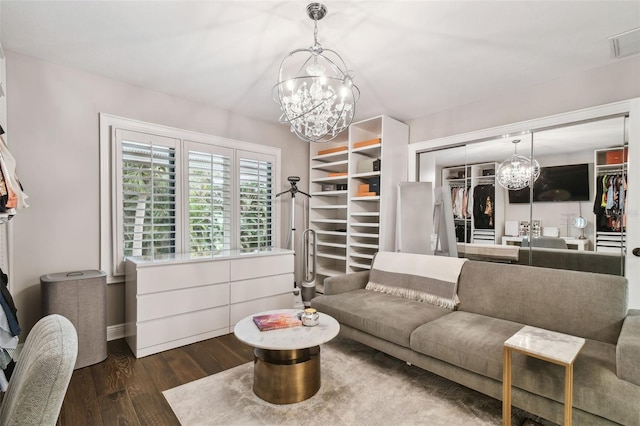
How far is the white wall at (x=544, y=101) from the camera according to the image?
255 cm

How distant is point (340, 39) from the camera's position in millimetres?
2268

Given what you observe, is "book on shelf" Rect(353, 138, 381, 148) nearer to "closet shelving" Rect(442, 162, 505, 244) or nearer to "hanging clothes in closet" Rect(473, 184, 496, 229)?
"closet shelving" Rect(442, 162, 505, 244)

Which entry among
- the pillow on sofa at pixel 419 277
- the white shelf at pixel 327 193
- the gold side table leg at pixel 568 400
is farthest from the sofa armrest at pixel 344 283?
the gold side table leg at pixel 568 400

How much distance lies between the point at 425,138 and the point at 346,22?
2188 millimetres

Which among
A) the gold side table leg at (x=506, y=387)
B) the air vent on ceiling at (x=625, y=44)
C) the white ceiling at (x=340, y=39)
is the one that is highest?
the white ceiling at (x=340, y=39)

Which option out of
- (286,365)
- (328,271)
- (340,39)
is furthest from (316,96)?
(328,271)

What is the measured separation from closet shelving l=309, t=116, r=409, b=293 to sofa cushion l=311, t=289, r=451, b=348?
963 mm

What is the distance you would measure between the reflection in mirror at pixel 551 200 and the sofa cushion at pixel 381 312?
44.7 inches

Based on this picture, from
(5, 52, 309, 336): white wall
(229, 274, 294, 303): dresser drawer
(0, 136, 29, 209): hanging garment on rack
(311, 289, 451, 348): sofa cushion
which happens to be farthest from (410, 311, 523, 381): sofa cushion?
(5, 52, 309, 336): white wall

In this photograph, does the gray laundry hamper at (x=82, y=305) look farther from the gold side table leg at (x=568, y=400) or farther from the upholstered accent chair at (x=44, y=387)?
the gold side table leg at (x=568, y=400)

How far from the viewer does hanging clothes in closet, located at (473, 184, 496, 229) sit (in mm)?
3238

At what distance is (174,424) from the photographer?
1836 millimetres

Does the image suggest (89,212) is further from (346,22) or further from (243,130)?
(346,22)

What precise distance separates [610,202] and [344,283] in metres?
2.45
